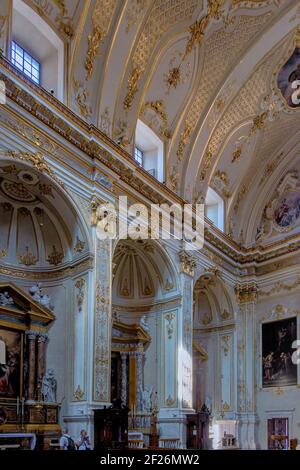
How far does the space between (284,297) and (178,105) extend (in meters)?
8.67

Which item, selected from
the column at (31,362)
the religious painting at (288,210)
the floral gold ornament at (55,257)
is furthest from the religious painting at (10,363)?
the religious painting at (288,210)

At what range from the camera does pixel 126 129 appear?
15.9m

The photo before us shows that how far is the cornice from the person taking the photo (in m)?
12.0

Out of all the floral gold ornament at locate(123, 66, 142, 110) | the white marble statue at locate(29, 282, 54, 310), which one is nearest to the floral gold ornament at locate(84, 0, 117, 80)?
the floral gold ornament at locate(123, 66, 142, 110)

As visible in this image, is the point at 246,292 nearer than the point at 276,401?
No

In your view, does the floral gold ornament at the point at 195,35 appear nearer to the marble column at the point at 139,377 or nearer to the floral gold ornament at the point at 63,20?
the floral gold ornament at the point at 63,20

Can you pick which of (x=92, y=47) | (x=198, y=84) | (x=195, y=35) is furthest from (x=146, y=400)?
(x=195, y=35)

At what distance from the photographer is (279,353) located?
2091 cm

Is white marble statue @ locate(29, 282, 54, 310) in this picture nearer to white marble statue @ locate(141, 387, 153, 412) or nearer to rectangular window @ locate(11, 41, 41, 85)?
white marble statue @ locate(141, 387, 153, 412)

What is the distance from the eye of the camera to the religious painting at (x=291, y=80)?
62.8 ft

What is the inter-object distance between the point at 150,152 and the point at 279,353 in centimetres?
901

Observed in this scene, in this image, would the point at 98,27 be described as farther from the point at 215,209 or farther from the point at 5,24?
the point at 215,209
